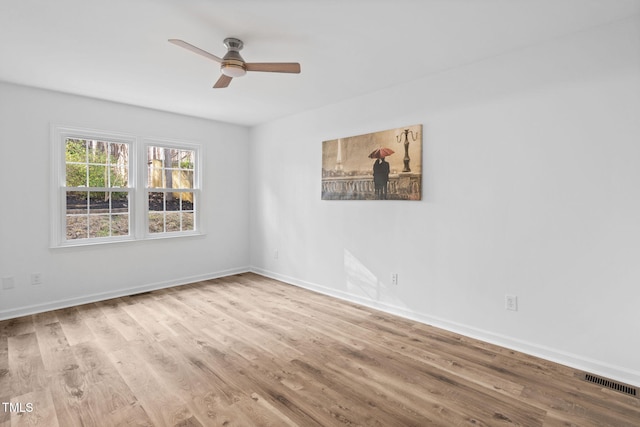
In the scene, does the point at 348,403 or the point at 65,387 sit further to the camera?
the point at 65,387

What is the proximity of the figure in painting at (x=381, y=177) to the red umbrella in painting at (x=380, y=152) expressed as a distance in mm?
45

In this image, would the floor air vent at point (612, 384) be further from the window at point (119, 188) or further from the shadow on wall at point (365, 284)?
the window at point (119, 188)

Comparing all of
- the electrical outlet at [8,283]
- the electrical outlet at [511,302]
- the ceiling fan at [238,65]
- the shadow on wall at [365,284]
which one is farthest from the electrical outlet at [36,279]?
the electrical outlet at [511,302]

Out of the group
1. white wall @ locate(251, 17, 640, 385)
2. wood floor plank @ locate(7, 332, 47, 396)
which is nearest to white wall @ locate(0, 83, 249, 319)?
wood floor plank @ locate(7, 332, 47, 396)

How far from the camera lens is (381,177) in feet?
12.4

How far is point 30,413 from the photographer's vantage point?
2.01m

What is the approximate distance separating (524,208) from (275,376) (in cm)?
241

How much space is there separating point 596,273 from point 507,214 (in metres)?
0.74

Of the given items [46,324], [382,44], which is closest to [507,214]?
[382,44]

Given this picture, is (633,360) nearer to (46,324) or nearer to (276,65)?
(276,65)

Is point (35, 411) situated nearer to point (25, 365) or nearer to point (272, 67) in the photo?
point (25, 365)

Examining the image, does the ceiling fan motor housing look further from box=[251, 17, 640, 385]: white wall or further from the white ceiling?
box=[251, 17, 640, 385]: white wall

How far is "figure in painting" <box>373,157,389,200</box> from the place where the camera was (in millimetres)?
3754


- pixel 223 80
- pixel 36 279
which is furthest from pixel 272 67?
pixel 36 279
